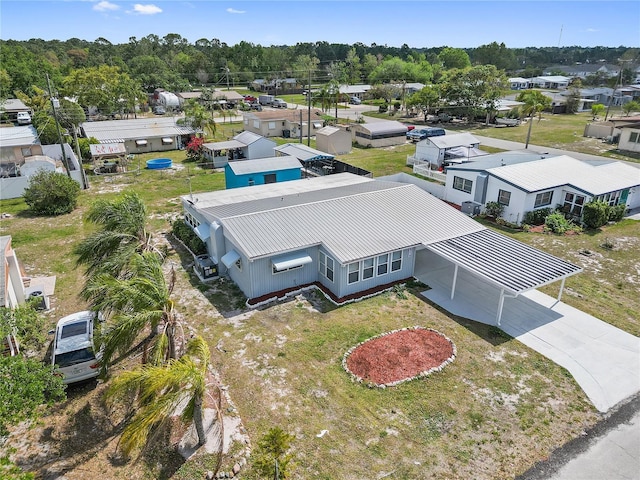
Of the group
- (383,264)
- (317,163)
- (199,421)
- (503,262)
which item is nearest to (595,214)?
(503,262)

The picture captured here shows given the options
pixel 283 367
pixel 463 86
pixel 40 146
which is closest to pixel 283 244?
pixel 283 367

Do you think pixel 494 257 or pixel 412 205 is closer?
pixel 494 257

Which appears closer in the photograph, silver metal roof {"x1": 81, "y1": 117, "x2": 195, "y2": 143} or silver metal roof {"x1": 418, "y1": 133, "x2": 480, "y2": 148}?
silver metal roof {"x1": 418, "y1": 133, "x2": 480, "y2": 148}

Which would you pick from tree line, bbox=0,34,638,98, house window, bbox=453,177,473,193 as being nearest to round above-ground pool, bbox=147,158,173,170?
house window, bbox=453,177,473,193

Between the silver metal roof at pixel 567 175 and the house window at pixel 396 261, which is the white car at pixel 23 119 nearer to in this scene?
the house window at pixel 396 261

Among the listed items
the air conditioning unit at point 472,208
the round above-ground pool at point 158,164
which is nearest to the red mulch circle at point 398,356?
the air conditioning unit at point 472,208

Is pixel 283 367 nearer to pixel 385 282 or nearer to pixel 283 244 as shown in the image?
pixel 283 244

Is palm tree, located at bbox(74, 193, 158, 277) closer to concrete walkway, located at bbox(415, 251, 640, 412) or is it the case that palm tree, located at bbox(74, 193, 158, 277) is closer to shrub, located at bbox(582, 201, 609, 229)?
concrete walkway, located at bbox(415, 251, 640, 412)

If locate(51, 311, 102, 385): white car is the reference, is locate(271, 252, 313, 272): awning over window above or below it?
above
